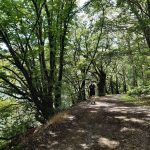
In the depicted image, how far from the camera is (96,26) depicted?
28.3 meters

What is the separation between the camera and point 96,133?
10523 mm

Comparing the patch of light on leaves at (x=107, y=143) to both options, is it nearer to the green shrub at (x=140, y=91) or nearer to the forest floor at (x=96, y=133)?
the forest floor at (x=96, y=133)

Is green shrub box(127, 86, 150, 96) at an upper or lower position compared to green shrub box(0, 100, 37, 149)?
upper

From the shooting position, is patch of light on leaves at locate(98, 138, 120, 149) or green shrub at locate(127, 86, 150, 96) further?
green shrub at locate(127, 86, 150, 96)

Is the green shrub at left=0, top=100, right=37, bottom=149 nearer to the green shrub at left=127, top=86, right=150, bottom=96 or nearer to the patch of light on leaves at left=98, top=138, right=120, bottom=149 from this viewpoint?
the patch of light on leaves at left=98, top=138, right=120, bottom=149

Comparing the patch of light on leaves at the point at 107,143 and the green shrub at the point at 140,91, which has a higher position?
the green shrub at the point at 140,91

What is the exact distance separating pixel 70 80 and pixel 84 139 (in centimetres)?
1986

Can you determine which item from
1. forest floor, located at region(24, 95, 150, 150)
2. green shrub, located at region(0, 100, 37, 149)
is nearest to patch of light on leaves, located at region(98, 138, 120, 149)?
forest floor, located at region(24, 95, 150, 150)

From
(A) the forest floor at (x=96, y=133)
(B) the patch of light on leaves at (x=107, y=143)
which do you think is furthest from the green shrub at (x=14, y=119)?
(B) the patch of light on leaves at (x=107, y=143)

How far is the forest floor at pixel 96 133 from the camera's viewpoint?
9148mm

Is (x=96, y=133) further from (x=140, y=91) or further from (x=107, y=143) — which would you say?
(x=140, y=91)

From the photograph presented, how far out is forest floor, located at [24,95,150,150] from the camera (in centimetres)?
915

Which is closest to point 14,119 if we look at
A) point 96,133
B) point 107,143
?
point 96,133

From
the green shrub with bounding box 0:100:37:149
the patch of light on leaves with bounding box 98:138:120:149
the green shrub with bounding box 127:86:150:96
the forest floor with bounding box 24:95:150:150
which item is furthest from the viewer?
the green shrub with bounding box 127:86:150:96
